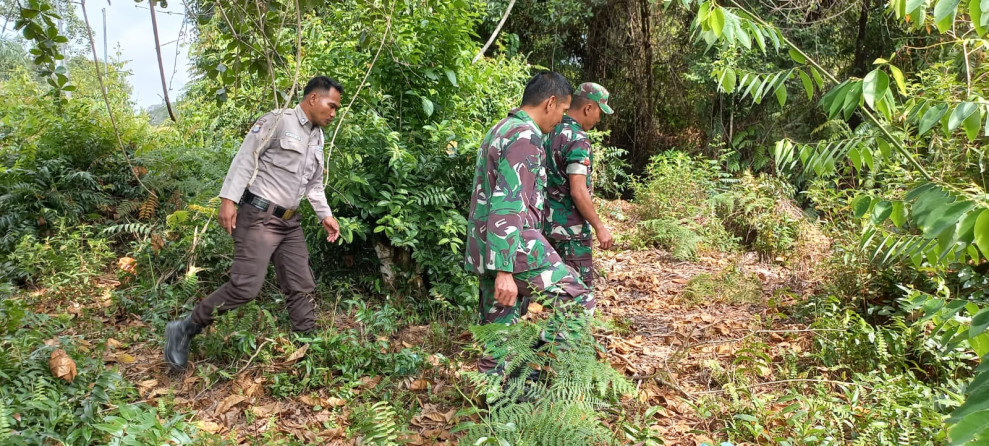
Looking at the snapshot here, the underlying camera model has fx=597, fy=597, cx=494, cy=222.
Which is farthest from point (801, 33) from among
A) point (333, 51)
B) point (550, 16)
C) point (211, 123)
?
point (211, 123)

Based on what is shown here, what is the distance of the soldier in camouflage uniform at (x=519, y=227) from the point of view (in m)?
3.32

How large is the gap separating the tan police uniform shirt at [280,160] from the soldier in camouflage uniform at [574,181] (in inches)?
69.7

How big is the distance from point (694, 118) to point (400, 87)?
25.6 feet

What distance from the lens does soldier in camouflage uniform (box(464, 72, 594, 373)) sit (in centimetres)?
332

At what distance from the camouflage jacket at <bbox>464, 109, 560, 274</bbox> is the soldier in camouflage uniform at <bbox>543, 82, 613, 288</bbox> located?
0.74 m

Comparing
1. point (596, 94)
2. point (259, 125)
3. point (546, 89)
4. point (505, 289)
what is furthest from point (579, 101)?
point (259, 125)

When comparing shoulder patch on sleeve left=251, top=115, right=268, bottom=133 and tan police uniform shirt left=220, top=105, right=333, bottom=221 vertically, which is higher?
shoulder patch on sleeve left=251, top=115, right=268, bottom=133

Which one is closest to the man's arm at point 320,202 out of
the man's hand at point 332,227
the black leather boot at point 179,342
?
the man's hand at point 332,227

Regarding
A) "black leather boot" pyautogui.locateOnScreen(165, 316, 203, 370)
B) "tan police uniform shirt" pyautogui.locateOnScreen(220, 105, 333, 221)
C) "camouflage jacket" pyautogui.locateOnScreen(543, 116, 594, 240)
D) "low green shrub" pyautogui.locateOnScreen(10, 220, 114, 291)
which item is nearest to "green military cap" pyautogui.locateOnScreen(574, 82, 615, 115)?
"camouflage jacket" pyautogui.locateOnScreen(543, 116, 594, 240)

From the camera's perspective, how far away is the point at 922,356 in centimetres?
398

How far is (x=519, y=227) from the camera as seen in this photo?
11.0 feet

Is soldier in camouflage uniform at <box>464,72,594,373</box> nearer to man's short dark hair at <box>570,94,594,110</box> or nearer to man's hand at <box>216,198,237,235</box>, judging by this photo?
A: man's short dark hair at <box>570,94,594,110</box>

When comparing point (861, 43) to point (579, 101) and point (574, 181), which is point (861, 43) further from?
point (574, 181)

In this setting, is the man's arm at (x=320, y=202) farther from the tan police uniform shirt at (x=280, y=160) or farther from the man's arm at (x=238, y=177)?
the man's arm at (x=238, y=177)
